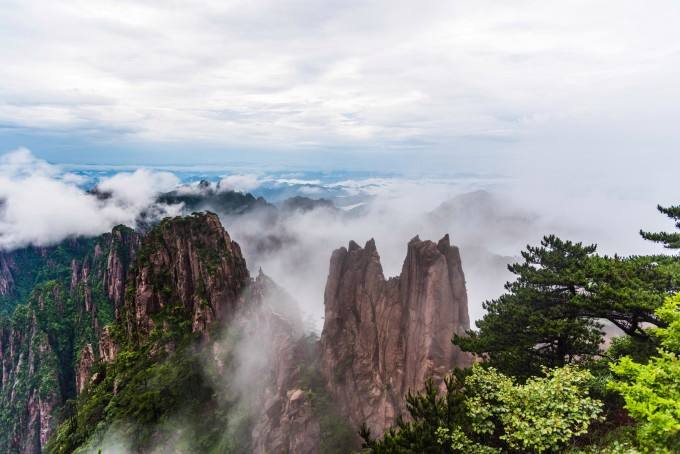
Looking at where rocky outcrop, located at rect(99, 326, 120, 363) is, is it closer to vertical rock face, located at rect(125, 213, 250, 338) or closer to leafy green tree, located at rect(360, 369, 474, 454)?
vertical rock face, located at rect(125, 213, 250, 338)

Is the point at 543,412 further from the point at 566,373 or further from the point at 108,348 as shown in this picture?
the point at 108,348

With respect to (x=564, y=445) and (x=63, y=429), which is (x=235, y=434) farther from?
(x=564, y=445)

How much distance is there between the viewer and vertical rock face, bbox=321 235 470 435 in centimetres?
5250

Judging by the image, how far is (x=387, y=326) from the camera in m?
59.8

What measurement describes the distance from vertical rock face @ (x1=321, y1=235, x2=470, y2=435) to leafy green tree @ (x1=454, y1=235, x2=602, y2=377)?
1984 cm

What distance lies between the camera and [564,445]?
19422 mm

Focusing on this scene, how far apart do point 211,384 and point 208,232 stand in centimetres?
3975

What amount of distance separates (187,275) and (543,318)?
93.3 metres

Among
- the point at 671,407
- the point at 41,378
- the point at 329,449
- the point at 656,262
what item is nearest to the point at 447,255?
the point at 656,262

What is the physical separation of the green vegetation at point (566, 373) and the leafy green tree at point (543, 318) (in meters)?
0.08

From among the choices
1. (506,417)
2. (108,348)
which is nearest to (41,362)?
(108,348)

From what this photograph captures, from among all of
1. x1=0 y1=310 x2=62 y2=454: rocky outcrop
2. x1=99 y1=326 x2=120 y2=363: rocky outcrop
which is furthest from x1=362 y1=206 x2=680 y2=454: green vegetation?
x1=0 y1=310 x2=62 y2=454: rocky outcrop

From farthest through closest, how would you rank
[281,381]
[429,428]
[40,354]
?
[40,354] < [281,381] < [429,428]

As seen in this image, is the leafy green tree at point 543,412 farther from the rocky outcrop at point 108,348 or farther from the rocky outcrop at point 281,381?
the rocky outcrop at point 108,348
